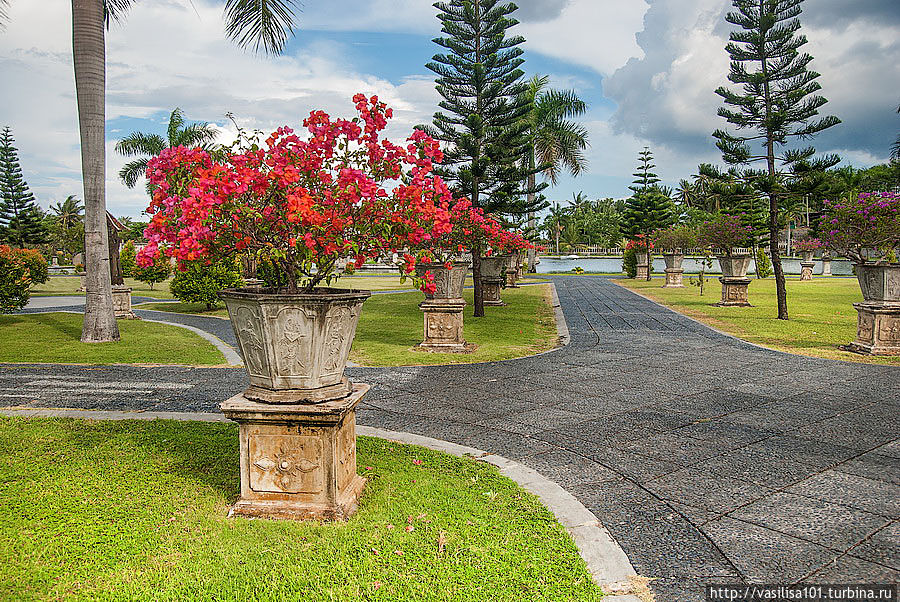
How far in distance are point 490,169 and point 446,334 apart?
5197 mm

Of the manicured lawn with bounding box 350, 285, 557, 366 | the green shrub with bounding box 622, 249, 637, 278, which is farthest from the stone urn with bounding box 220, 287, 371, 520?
the green shrub with bounding box 622, 249, 637, 278

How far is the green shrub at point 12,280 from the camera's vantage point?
32.1 ft

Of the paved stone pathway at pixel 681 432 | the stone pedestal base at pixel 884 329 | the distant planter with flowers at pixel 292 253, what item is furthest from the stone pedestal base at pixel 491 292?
the distant planter with flowers at pixel 292 253

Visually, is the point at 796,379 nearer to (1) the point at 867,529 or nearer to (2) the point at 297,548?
(1) the point at 867,529

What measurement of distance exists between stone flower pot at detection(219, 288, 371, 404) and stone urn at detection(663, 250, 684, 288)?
2093 cm

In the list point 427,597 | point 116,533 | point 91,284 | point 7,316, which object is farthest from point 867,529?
point 7,316

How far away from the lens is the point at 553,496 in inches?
121

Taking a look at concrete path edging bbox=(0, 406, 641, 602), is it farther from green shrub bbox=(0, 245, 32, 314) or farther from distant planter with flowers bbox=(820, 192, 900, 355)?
distant planter with flowers bbox=(820, 192, 900, 355)

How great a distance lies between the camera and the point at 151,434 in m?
4.06

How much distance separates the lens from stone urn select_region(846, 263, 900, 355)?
751 centimetres

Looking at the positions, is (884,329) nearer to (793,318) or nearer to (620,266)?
(793,318)

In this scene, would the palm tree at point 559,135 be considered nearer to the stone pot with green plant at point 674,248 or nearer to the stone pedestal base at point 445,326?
the stone pot with green plant at point 674,248

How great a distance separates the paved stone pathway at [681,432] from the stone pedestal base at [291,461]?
1312 millimetres

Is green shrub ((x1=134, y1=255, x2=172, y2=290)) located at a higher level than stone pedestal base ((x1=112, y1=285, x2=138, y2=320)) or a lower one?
higher
